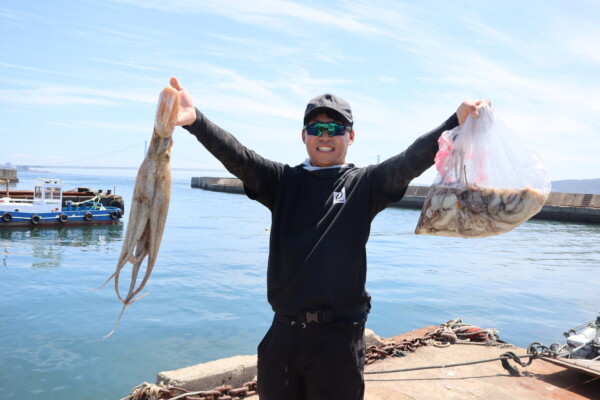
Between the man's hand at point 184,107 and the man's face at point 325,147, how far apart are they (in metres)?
0.66

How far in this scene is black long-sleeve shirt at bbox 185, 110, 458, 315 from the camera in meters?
2.49

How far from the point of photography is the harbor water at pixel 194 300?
9578mm

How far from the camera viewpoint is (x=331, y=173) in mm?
2771

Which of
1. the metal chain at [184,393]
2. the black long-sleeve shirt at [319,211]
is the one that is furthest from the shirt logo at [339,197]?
the metal chain at [184,393]

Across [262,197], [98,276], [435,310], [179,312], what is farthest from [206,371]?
[98,276]

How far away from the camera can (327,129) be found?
2.74 meters

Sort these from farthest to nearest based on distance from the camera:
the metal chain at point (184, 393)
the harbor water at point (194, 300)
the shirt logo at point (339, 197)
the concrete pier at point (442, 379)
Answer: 1. the harbor water at point (194, 300)
2. the concrete pier at point (442, 379)
3. the metal chain at point (184, 393)
4. the shirt logo at point (339, 197)

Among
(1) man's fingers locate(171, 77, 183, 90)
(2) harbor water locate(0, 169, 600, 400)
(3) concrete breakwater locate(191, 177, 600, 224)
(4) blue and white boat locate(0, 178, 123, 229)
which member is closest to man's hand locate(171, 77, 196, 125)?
(1) man's fingers locate(171, 77, 183, 90)

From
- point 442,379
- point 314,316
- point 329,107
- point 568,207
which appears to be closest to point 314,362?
point 314,316

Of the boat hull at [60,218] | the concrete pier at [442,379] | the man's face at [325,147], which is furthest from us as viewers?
the boat hull at [60,218]

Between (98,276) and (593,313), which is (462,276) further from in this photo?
(98,276)

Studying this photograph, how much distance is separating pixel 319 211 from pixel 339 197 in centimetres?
13

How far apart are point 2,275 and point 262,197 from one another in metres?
17.9

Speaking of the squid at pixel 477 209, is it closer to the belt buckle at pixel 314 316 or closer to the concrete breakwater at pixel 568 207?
the belt buckle at pixel 314 316
